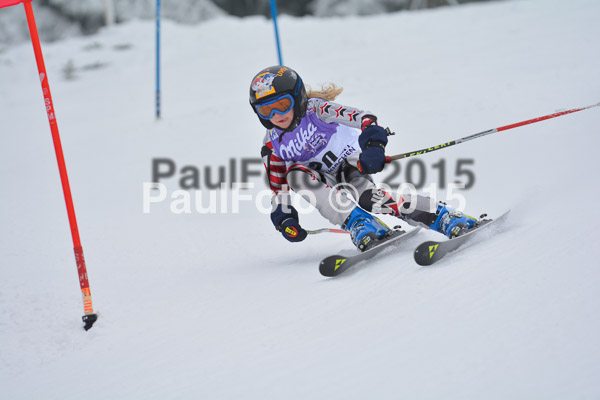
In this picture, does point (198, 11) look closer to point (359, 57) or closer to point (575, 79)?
point (359, 57)

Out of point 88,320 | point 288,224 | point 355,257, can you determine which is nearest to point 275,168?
point 288,224

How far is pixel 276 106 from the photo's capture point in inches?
112

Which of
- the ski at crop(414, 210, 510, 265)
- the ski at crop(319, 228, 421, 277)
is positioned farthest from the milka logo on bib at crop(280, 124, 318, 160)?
the ski at crop(414, 210, 510, 265)

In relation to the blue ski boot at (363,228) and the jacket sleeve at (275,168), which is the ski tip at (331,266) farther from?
the jacket sleeve at (275,168)

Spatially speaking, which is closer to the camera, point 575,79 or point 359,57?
point 575,79

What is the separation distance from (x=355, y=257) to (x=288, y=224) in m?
0.49

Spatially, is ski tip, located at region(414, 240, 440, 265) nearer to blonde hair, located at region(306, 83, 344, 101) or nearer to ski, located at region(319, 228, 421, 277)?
ski, located at region(319, 228, 421, 277)

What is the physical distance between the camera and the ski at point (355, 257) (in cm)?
270

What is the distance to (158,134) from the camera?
303 inches

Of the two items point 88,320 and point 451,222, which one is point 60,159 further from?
point 451,222

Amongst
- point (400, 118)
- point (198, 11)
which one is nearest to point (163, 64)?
point (400, 118)

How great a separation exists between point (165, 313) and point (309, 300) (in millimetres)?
781

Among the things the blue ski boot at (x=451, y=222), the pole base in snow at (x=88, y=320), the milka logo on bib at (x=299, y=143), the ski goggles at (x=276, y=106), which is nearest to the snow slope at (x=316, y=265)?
the pole base in snow at (x=88, y=320)

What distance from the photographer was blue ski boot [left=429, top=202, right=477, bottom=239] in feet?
9.00
